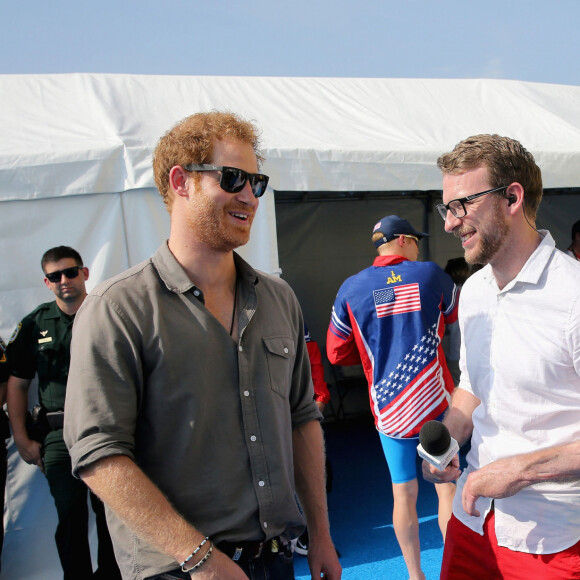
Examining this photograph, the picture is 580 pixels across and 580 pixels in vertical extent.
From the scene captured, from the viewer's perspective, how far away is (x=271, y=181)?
128 inches

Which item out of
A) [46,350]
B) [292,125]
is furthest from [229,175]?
[292,125]

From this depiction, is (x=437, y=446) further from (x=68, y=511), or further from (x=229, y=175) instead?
(x=68, y=511)

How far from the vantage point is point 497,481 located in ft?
4.92

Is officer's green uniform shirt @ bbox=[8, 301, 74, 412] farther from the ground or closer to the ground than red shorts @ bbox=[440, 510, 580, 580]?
farther from the ground

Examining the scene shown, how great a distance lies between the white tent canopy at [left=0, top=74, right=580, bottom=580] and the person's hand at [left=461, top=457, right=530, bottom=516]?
1.95 meters

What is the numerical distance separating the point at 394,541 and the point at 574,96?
450cm

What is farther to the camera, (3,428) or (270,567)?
(3,428)

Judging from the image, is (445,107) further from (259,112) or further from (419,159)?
(259,112)

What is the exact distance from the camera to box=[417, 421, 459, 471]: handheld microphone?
1563 millimetres

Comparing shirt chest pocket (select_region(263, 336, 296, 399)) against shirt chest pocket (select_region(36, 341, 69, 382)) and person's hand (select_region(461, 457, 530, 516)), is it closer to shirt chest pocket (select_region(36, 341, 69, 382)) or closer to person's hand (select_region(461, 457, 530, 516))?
person's hand (select_region(461, 457, 530, 516))

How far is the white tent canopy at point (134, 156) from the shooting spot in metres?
3.10

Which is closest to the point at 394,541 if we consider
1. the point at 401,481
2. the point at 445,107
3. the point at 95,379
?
the point at 401,481

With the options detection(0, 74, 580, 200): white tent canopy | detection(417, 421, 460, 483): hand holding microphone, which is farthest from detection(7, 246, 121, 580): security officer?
detection(417, 421, 460, 483): hand holding microphone

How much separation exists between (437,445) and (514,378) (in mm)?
296
